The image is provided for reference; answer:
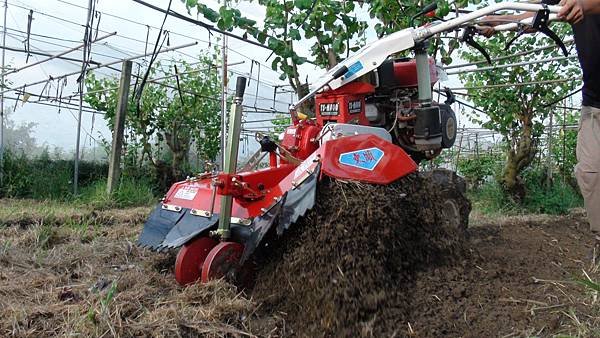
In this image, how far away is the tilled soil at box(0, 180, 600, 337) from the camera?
264 centimetres

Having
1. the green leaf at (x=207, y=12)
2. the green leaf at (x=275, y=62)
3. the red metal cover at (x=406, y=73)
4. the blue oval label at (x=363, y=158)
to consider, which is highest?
the green leaf at (x=207, y=12)

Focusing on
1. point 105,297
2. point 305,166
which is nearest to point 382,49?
point 305,166

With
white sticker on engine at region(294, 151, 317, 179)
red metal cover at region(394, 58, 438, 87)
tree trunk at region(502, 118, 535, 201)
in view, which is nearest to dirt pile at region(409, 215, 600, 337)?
white sticker on engine at region(294, 151, 317, 179)

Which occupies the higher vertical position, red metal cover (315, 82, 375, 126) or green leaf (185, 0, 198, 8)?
green leaf (185, 0, 198, 8)

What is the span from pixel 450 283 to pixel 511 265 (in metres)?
0.73

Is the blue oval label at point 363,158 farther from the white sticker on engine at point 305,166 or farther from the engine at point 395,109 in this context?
the engine at point 395,109

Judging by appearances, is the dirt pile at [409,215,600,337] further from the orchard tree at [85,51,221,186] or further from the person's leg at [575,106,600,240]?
the orchard tree at [85,51,221,186]

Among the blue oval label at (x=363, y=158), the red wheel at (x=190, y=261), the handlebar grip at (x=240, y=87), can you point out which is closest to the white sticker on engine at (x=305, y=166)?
the blue oval label at (x=363, y=158)

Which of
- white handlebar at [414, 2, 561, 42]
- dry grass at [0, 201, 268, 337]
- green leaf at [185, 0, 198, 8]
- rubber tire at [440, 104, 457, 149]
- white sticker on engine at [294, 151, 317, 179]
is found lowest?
dry grass at [0, 201, 268, 337]

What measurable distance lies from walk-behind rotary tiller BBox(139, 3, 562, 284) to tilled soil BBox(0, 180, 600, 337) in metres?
0.13

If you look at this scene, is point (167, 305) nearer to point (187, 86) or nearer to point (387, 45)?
point (387, 45)

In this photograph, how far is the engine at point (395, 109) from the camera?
3.89 meters

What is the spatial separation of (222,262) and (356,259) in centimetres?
80

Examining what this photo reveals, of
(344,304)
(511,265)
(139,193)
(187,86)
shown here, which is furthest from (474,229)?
(187,86)
